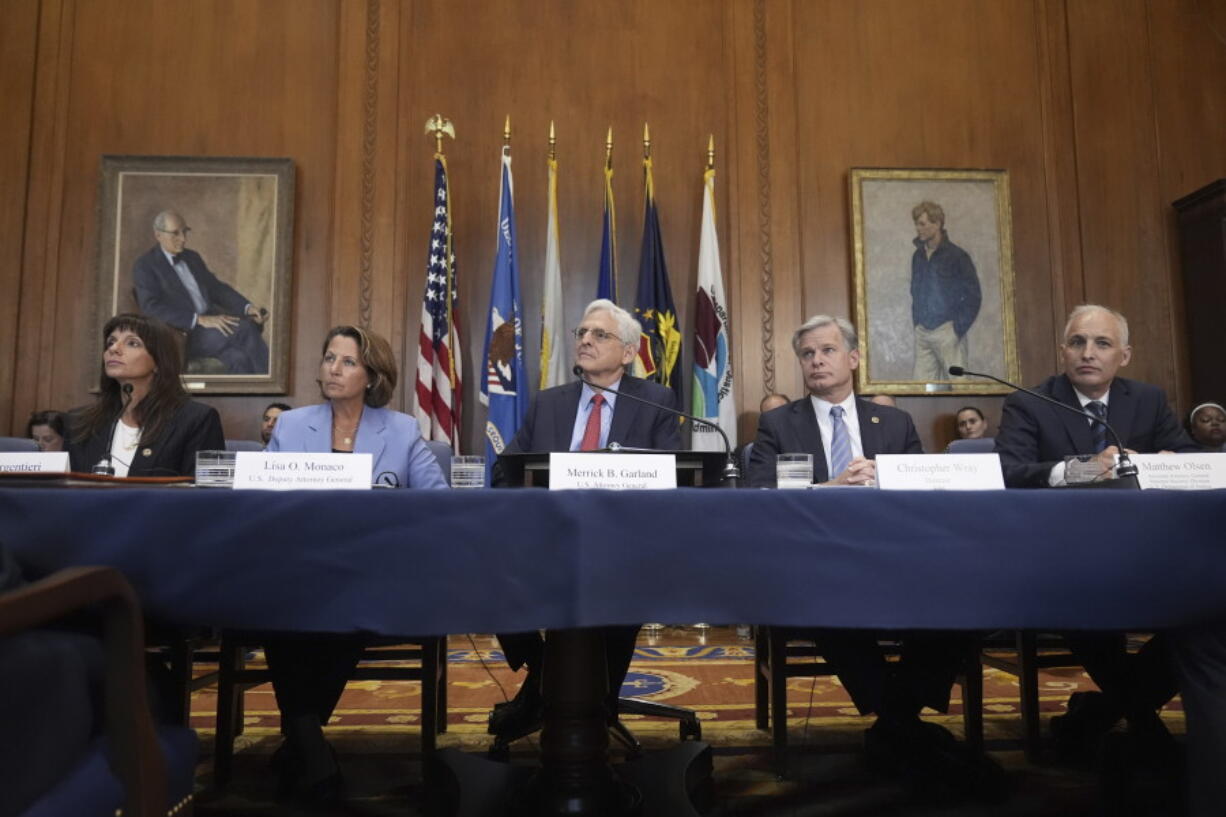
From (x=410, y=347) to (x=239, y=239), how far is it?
1255 millimetres

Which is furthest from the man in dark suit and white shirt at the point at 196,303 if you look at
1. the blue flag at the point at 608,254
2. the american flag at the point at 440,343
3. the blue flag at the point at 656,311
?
the blue flag at the point at 656,311

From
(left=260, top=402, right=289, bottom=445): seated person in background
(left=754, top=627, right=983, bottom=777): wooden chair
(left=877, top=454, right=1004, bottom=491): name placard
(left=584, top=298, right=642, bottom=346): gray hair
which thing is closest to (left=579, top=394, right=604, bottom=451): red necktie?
(left=584, top=298, right=642, bottom=346): gray hair

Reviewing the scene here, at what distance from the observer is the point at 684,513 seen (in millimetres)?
1356

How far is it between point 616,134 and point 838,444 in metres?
3.54

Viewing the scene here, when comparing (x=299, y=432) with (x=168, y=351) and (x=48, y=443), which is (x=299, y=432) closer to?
(x=168, y=351)

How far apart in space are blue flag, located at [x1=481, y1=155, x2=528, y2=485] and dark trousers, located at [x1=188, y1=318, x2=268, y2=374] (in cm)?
141

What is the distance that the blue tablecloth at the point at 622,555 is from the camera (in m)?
1.33

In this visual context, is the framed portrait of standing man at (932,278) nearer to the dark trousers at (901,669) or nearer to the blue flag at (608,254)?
the blue flag at (608,254)

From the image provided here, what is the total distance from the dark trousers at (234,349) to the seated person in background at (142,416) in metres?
2.75

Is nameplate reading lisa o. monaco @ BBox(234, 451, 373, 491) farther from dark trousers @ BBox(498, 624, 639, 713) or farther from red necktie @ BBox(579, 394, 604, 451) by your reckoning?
red necktie @ BBox(579, 394, 604, 451)

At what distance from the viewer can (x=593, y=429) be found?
319 cm

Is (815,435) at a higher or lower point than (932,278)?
lower

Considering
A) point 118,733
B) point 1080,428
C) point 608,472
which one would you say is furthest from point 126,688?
point 1080,428

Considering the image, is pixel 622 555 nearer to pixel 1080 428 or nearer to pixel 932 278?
pixel 1080 428
